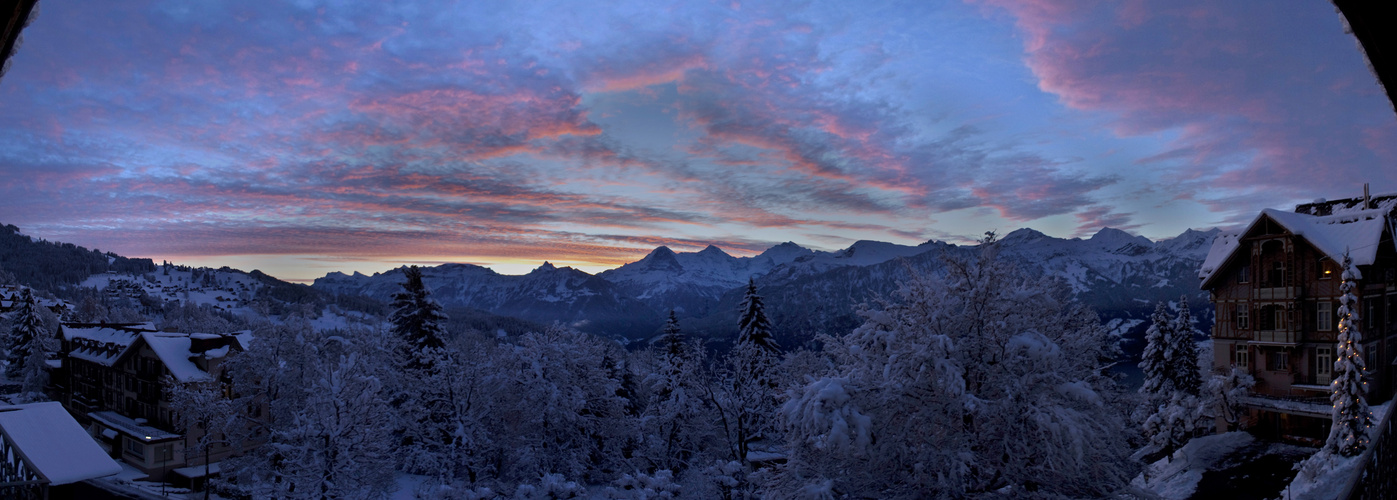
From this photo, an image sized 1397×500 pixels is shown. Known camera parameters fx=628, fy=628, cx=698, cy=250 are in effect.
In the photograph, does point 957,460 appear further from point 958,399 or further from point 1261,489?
point 1261,489

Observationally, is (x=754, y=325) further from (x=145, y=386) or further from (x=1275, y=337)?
(x=145, y=386)

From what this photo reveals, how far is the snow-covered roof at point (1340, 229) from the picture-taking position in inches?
1134

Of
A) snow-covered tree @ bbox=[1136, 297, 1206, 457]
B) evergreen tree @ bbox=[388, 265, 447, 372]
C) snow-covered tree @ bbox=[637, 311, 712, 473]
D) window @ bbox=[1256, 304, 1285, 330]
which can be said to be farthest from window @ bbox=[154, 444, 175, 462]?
window @ bbox=[1256, 304, 1285, 330]

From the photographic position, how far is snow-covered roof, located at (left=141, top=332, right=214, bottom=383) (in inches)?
1788

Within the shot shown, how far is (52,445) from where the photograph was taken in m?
9.18

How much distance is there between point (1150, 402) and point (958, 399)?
129ft

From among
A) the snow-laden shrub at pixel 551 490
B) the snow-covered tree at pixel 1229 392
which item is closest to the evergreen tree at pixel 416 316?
the snow-laden shrub at pixel 551 490

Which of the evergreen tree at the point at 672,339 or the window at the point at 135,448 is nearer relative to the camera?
the window at the point at 135,448

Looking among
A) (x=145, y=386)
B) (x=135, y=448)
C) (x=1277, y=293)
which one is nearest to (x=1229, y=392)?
(x=1277, y=293)

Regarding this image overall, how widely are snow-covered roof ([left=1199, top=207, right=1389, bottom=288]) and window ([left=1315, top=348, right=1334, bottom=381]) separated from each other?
4.61 meters

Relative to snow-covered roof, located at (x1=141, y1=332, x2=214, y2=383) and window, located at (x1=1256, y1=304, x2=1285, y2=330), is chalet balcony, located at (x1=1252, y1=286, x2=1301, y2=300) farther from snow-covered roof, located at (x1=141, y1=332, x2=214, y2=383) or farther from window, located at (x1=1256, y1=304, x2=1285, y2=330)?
snow-covered roof, located at (x1=141, y1=332, x2=214, y2=383)

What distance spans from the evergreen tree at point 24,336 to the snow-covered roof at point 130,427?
16.9 metres

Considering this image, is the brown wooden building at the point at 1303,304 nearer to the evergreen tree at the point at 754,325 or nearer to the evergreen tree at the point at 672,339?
the evergreen tree at the point at 754,325

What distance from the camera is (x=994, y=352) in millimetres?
13938
